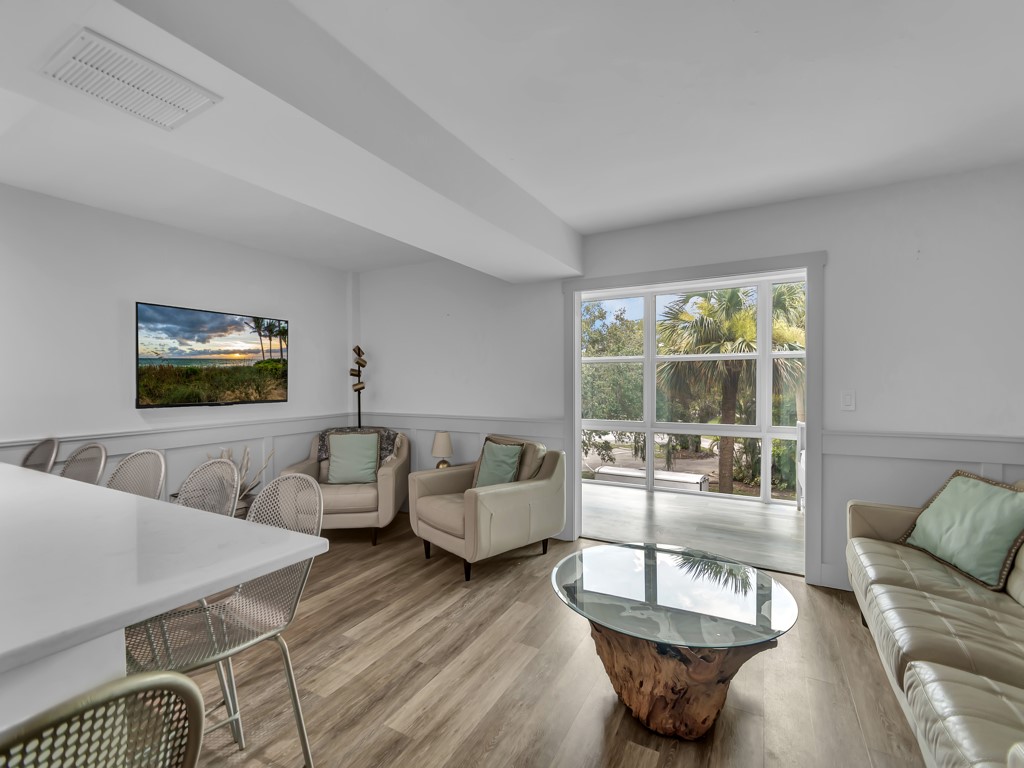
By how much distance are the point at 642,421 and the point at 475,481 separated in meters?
1.90

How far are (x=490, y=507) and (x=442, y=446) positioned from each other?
1.24 meters

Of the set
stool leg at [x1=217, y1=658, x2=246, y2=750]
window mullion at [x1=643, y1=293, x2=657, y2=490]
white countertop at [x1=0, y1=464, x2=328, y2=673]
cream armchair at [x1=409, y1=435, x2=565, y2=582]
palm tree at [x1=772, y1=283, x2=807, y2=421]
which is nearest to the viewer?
white countertop at [x1=0, y1=464, x2=328, y2=673]

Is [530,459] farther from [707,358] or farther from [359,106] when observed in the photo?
[359,106]

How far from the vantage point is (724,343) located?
4664 mm

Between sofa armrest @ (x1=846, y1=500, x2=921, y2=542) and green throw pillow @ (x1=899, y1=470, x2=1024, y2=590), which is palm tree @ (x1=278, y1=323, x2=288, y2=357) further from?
green throw pillow @ (x1=899, y1=470, x2=1024, y2=590)

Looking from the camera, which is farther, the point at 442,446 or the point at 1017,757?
the point at 442,446

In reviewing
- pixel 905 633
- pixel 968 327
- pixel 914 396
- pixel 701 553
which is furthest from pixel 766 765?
pixel 968 327

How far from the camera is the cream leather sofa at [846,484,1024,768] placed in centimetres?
124

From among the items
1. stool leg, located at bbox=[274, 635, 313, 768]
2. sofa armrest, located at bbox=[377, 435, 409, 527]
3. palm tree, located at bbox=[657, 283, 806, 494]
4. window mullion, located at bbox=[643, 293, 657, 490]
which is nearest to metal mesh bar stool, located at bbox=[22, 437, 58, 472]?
sofa armrest, located at bbox=[377, 435, 409, 527]

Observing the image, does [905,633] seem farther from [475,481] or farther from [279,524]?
[475,481]

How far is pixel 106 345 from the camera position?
3.21 m

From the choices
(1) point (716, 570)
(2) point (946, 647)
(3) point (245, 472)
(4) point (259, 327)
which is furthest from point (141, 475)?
(2) point (946, 647)

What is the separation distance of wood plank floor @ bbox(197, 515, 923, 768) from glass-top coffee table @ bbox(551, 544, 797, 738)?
0.44ft

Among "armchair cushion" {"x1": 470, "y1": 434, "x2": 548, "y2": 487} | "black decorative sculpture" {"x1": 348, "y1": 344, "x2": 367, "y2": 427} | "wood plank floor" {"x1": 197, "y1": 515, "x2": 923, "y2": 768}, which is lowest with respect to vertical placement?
"wood plank floor" {"x1": 197, "y1": 515, "x2": 923, "y2": 768}
